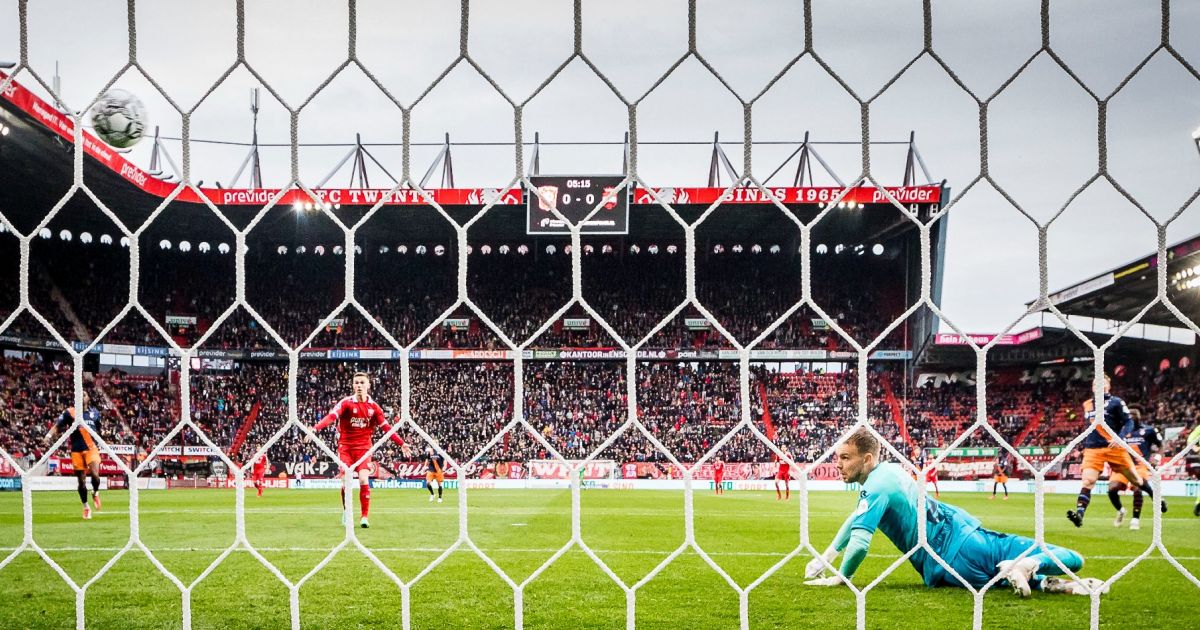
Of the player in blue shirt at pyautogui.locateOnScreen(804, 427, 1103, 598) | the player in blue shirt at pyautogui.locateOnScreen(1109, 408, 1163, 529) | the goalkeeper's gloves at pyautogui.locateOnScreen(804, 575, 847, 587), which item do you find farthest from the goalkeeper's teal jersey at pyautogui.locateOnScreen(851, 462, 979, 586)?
the player in blue shirt at pyautogui.locateOnScreen(1109, 408, 1163, 529)

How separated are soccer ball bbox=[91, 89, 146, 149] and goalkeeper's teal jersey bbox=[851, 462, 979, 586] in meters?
4.25

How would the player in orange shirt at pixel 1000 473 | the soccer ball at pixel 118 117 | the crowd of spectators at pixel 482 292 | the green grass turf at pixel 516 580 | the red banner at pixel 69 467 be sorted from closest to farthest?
the green grass turf at pixel 516 580, the soccer ball at pixel 118 117, the player in orange shirt at pixel 1000 473, the red banner at pixel 69 467, the crowd of spectators at pixel 482 292

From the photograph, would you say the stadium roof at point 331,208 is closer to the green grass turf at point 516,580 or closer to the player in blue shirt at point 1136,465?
the player in blue shirt at point 1136,465

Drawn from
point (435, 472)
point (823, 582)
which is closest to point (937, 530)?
point (823, 582)

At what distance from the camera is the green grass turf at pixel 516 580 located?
9.95 feet

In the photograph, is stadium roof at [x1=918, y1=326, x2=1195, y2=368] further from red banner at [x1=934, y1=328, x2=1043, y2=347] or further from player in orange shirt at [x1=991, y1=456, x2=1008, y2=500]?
player in orange shirt at [x1=991, y1=456, x2=1008, y2=500]

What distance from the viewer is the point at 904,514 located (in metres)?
3.71

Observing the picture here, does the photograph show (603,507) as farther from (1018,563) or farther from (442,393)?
(442,393)

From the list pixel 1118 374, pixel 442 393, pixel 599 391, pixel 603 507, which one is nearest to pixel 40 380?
pixel 442 393

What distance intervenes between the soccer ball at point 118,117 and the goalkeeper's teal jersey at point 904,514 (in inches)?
167

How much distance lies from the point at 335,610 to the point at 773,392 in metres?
23.2

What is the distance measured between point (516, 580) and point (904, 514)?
6.21 ft

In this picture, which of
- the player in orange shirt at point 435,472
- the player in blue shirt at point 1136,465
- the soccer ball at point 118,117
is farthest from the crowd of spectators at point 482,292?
the soccer ball at point 118,117

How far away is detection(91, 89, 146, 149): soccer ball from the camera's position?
500 cm
